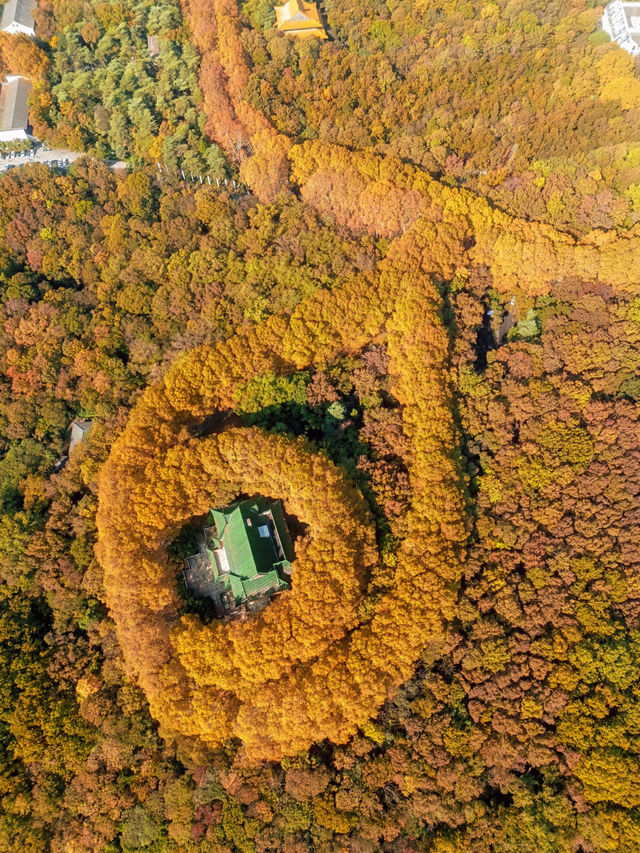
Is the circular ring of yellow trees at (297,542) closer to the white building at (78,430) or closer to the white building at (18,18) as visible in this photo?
the white building at (78,430)

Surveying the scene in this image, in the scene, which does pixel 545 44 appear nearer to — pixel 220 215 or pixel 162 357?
pixel 220 215

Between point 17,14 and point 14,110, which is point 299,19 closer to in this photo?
point 14,110

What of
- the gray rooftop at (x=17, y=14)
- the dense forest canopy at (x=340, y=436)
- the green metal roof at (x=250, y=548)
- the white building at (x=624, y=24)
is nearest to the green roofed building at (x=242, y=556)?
the green metal roof at (x=250, y=548)

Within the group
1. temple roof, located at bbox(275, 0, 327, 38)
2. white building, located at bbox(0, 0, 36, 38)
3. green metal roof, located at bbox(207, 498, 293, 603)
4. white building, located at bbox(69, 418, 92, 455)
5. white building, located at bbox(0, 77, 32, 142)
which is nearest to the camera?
green metal roof, located at bbox(207, 498, 293, 603)

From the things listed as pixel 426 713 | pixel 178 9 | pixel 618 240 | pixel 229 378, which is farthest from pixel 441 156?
pixel 426 713

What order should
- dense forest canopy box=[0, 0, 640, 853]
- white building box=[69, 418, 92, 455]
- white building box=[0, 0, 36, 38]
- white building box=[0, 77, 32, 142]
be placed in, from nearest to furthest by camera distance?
dense forest canopy box=[0, 0, 640, 853], white building box=[69, 418, 92, 455], white building box=[0, 77, 32, 142], white building box=[0, 0, 36, 38]

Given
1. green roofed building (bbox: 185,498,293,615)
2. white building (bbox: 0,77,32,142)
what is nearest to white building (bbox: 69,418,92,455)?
green roofed building (bbox: 185,498,293,615)

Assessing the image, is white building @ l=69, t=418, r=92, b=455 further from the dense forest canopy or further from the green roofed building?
the green roofed building

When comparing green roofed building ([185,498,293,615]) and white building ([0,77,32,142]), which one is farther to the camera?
white building ([0,77,32,142])
